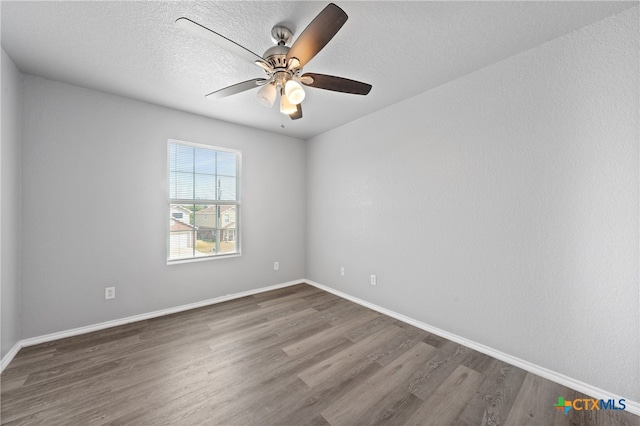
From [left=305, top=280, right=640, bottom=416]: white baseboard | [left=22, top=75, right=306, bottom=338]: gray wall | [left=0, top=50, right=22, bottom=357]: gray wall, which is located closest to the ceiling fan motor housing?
[left=22, top=75, right=306, bottom=338]: gray wall

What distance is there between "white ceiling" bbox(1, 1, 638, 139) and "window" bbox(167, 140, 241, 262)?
34.6 inches

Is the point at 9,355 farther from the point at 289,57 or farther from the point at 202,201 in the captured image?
the point at 289,57

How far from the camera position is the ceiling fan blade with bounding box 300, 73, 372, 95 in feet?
5.57

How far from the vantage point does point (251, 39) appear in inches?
72.4

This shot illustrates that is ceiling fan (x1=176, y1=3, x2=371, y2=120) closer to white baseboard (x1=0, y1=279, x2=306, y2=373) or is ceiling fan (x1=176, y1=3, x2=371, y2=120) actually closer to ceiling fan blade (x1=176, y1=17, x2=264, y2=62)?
ceiling fan blade (x1=176, y1=17, x2=264, y2=62)

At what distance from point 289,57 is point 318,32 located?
11.2 inches

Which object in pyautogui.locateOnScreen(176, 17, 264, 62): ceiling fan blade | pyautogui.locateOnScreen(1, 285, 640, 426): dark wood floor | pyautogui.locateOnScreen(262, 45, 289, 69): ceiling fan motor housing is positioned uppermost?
pyautogui.locateOnScreen(262, 45, 289, 69): ceiling fan motor housing

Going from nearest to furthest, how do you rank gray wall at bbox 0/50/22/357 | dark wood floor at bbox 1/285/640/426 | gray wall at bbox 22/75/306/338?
dark wood floor at bbox 1/285/640/426 < gray wall at bbox 0/50/22/357 < gray wall at bbox 22/75/306/338

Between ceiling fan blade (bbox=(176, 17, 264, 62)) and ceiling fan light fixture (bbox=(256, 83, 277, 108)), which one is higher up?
ceiling fan blade (bbox=(176, 17, 264, 62))

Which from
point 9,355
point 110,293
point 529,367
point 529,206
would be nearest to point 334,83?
point 529,206

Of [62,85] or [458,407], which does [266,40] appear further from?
[458,407]

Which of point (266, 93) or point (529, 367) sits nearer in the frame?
point (266, 93)

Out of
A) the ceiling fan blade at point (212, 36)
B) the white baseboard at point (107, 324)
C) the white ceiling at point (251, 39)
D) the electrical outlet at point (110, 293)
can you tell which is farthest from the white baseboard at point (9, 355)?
the ceiling fan blade at point (212, 36)

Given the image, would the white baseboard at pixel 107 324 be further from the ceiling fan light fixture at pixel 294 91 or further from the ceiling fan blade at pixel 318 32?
the ceiling fan blade at pixel 318 32
